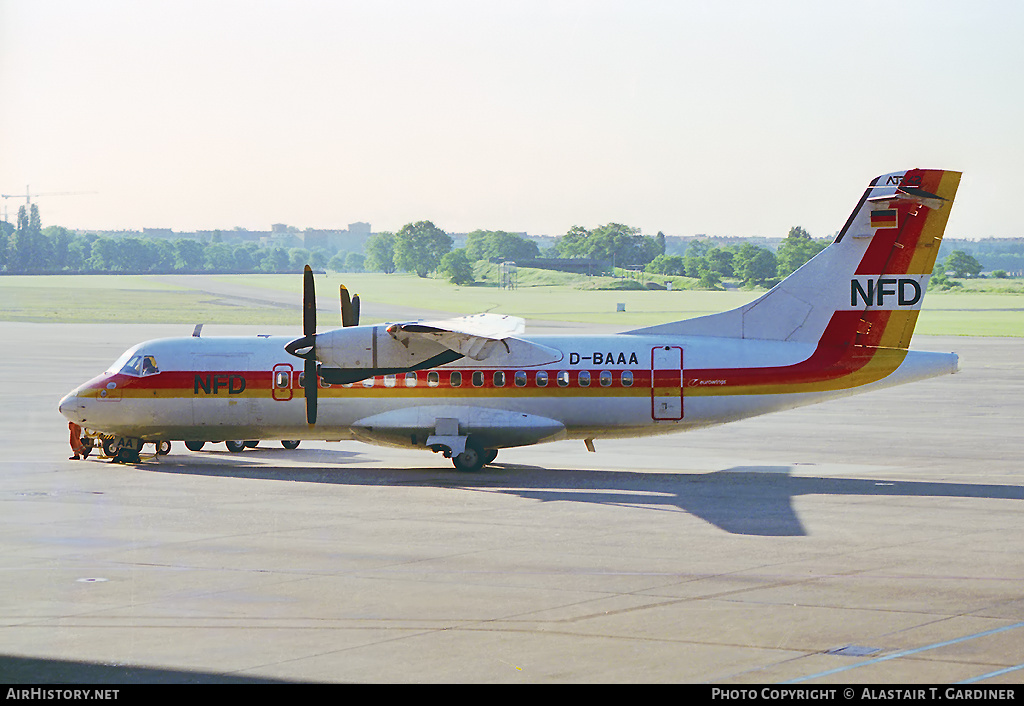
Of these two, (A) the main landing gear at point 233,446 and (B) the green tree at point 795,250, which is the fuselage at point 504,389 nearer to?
(A) the main landing gear at point 233,446

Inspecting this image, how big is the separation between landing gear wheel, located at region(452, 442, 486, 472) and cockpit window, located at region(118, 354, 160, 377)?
306 inches

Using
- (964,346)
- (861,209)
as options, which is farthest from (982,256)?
(861,209)

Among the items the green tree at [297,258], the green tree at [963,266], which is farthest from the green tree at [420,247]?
the green tree at [963,266]

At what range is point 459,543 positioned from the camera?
18219 millimetres

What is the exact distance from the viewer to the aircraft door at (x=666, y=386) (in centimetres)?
2591

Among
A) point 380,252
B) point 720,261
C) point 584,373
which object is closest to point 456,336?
point 584,373

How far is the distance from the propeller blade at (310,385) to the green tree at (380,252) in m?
67.7

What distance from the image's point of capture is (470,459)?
2633cm

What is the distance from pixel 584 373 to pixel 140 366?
35.7 ft

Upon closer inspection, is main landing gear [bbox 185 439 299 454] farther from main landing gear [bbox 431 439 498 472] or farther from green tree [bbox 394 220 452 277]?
green tree [bbox 394 220 452 277]

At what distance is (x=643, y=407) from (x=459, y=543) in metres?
8.97

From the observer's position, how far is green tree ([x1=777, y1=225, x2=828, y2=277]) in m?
119

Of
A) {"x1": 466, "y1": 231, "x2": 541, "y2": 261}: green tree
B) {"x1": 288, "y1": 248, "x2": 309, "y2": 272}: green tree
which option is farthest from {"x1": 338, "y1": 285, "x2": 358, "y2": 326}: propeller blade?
{"x1": 288, "y1": 248, "x2": 309, "y2": 272}: green tree

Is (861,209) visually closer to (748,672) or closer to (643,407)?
(643,407)
